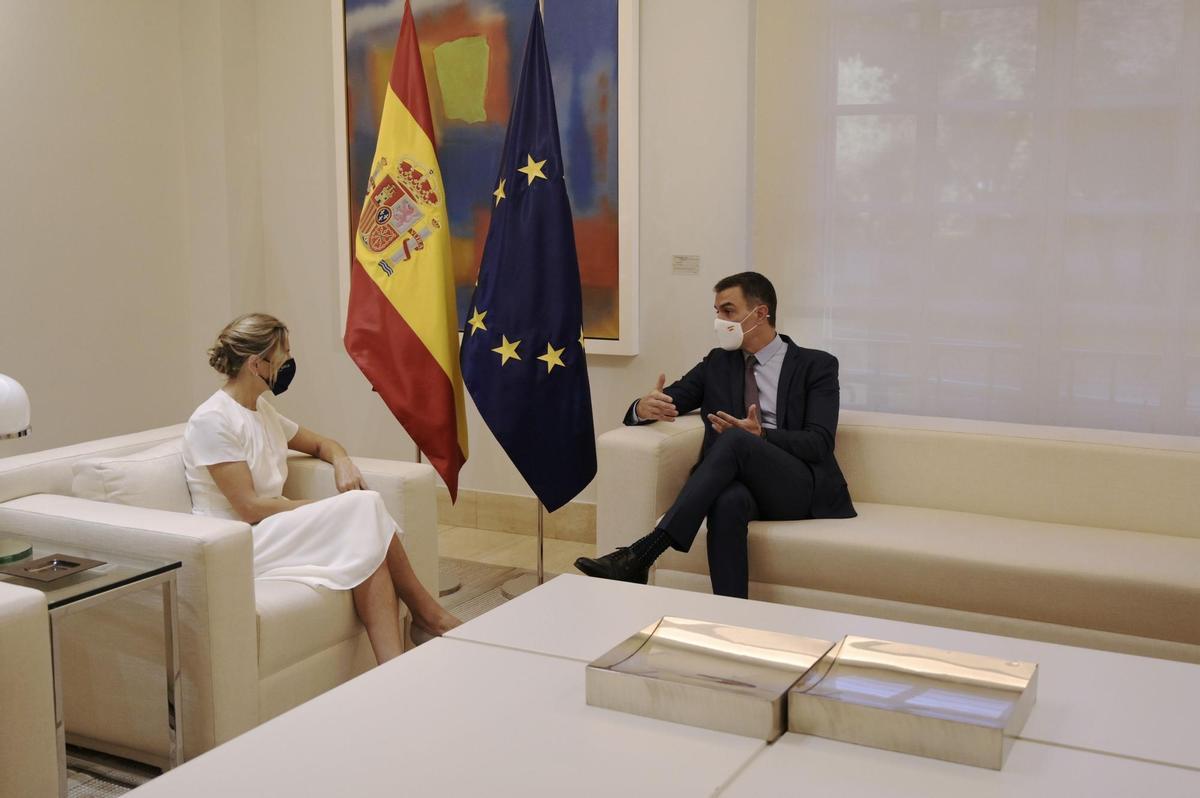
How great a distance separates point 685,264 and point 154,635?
103 inches

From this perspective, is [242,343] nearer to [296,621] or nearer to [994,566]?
[296,621]

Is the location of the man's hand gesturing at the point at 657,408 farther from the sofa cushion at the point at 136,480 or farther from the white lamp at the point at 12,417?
the white lamp at the point at 12,417

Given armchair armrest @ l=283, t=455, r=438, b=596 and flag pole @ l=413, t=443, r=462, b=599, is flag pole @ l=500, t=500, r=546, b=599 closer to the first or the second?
flag pole @ l=413, t=443, r=462, b=599

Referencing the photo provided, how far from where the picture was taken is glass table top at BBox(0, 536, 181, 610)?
252 centimetres

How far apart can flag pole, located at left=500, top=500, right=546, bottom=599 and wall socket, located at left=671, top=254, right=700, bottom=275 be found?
1102 mm

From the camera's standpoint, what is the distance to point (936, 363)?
4305mm

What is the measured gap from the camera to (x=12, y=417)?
2717mm

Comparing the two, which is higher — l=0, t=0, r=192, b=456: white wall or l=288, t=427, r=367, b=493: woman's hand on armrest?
l=0, t=0, r=192, b=456: white wall

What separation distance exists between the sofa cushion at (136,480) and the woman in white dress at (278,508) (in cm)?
4

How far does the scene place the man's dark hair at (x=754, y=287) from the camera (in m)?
4.02

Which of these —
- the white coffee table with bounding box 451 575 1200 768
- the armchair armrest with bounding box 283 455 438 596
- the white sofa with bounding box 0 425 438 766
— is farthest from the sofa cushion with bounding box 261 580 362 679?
the white coffee table with bounding box 451 575 1200 768

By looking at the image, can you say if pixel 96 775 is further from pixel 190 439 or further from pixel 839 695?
pixel 839 695

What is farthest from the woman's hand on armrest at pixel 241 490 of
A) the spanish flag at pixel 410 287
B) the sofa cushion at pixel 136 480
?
the spanish flag at pixel 410 287

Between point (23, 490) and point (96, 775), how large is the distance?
779 millimetres
